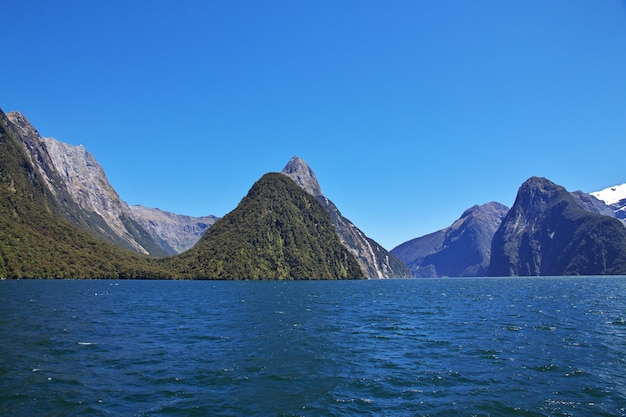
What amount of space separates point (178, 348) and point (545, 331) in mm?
44030

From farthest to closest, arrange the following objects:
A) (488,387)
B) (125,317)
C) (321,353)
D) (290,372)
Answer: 1. (125,317)
2. (321,353)
3. (290,372)
4. (488,387)

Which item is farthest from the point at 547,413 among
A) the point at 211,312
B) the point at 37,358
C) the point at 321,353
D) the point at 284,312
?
the point at 211,312

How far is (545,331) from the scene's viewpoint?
51.4m

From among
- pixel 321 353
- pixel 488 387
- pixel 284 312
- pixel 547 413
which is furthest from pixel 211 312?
pixel 547 413

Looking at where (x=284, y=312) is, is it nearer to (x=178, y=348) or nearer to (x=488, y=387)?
(x=178, y=348)

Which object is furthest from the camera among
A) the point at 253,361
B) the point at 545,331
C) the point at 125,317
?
the point at 125,317

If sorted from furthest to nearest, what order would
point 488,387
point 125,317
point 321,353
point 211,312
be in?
point 211,312 → point 125,317 → point 321,353 → point 488,387

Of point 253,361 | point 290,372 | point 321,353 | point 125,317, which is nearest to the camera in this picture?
point 290,372

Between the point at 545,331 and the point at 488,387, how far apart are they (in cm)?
2869

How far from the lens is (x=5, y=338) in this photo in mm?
41406

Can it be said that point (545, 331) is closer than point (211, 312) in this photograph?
Yes

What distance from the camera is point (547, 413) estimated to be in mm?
23859

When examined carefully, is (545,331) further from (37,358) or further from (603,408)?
(37,358)

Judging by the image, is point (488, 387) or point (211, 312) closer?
point (488, 387)
